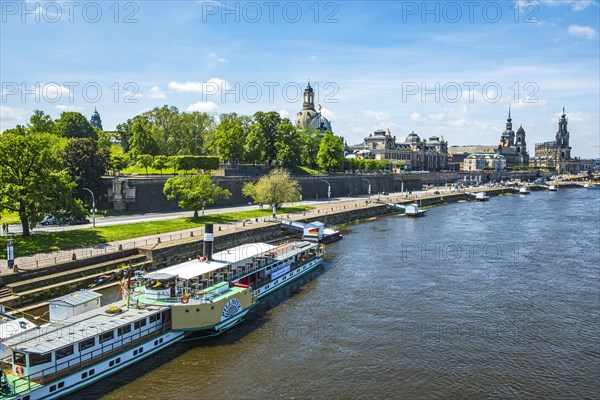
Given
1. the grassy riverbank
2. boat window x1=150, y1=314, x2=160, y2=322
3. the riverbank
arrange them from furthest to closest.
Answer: the grassy riverbank < the riverbank < boat window x1=150, y1=314, x2=160, y2=322

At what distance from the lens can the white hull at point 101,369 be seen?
78.9 feet

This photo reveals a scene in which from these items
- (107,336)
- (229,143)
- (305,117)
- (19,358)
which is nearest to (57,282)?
(107,336)

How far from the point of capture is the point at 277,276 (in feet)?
147

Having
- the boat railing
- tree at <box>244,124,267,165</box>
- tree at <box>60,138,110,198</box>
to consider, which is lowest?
the boat railing

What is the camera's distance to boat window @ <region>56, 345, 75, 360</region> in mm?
24984

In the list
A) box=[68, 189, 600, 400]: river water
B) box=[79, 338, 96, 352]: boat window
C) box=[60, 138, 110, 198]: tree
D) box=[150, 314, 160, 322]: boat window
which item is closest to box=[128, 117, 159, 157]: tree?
A: box=[60, 138, 110, 198]: tree

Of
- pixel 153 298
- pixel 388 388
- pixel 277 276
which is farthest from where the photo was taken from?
pixel 277 276

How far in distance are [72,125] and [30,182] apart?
233ft

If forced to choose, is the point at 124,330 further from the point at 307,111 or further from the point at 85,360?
the point at 307,111

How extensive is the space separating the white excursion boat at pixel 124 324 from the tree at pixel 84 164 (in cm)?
3621

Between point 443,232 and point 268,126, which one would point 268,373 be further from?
point 268,126

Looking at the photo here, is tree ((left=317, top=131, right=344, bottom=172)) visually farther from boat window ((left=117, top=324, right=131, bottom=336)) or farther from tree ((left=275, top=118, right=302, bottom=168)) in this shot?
boat window ((left=117, top=324, right=131, bottom=336))

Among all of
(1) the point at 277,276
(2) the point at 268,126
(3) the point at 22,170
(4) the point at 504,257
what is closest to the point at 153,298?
(1) the point at 277,276

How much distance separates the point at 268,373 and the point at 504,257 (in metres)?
40.7
